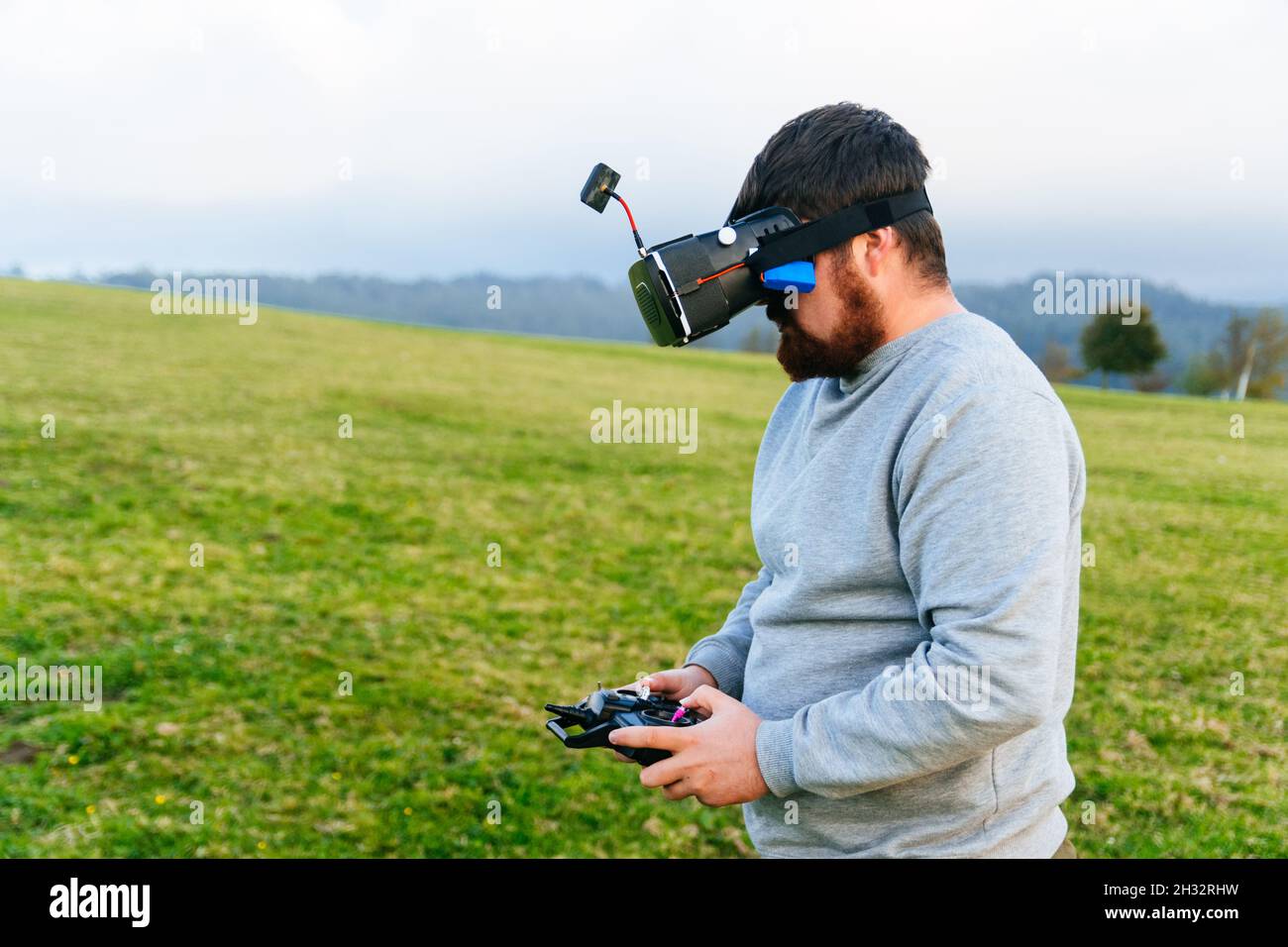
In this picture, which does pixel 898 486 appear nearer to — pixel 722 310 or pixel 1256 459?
pixel 722 310

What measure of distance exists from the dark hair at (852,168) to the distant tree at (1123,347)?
106 ft

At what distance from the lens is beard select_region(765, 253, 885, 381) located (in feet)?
6.77

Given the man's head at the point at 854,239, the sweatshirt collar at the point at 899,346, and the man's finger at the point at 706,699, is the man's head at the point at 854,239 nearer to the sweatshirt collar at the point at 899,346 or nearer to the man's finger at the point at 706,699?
the sweatshirt collar at the point at 899,346

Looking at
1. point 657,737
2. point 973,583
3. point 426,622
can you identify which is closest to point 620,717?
point 657,737

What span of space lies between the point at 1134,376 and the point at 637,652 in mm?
35986

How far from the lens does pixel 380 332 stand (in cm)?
3766

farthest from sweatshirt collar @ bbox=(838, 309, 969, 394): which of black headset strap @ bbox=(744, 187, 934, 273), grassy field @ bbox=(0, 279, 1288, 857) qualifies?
grassy field @ bbox=(0, 279, 1288, 857)

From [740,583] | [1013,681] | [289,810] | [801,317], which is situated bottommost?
[289,810]

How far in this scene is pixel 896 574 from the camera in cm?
195

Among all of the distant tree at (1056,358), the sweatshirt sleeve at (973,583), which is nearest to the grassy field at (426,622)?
the sweatshirt sleeve at (973,583)

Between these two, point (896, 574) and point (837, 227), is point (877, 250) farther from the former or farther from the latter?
point (896, 574)

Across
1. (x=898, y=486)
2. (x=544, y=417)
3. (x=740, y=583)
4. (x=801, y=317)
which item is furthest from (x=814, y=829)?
(x=544, y=417)

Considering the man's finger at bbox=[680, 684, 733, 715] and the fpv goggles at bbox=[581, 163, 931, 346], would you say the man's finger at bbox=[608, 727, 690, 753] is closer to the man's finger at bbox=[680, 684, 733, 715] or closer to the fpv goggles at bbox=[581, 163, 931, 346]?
the man's finger at bbox=[680, 684, 733, 715]

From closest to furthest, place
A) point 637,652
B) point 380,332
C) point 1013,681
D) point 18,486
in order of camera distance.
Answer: point 1013,681 < point 637,652 < point 18,486 < point 380,332
